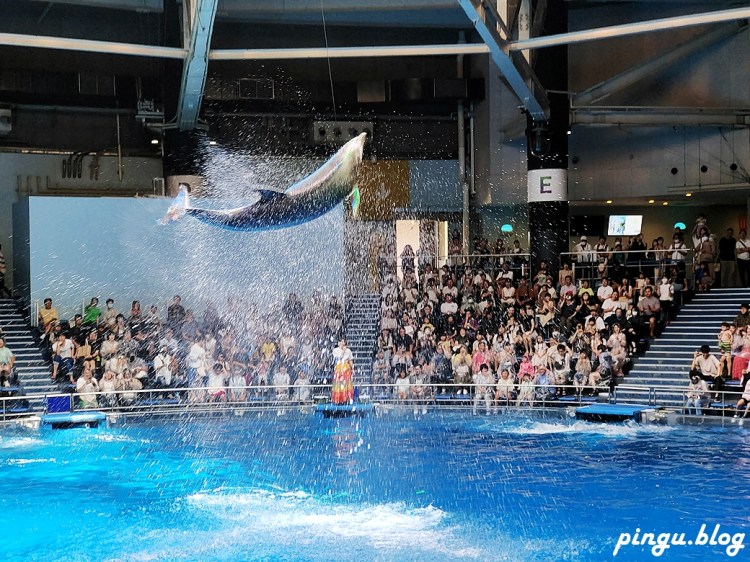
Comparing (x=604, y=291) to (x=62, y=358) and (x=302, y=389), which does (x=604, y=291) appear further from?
(x=62, y=358)

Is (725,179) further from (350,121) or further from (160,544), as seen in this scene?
(160,544)

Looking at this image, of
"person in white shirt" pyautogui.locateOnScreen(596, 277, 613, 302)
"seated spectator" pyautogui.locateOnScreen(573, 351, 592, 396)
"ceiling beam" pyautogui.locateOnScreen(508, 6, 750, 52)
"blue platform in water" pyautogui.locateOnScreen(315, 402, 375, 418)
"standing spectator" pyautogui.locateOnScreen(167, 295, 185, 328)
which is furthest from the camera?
"standing spectator" pyautogui.locateOnScreen(167, 295, 185, 328)

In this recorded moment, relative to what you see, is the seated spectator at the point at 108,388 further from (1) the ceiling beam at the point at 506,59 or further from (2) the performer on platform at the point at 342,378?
(1) the ceiling beam at the point at 506,59

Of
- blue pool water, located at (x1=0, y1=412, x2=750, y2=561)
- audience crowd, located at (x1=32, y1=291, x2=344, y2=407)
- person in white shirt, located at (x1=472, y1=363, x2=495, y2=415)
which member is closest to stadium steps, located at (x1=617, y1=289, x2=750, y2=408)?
blue pool water, located at (x1=0, y1=412, x2=750, y2=561)

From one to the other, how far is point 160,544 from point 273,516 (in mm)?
1599

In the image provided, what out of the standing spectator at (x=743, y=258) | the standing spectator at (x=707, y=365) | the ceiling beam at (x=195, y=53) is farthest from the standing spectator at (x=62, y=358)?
the standing spectator at (x=743, y=258)

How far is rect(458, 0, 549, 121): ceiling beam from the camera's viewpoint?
67.2ft

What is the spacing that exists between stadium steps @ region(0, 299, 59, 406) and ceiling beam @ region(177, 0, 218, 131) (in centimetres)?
654

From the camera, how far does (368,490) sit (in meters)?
14.0

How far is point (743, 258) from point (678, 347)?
3628 mm

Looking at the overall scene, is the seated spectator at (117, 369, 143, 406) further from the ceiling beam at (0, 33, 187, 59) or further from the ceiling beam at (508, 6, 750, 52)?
the ceiling beam at (508, 6, 750, 52)

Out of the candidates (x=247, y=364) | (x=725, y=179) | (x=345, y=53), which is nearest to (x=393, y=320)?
(x=247, y=364)

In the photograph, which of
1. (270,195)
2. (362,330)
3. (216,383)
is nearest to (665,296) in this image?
(362,330)

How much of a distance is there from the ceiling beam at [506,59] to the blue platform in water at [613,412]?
8.05 m
